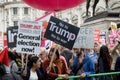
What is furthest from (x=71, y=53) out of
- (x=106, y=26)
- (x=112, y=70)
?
(x=106, y=26)

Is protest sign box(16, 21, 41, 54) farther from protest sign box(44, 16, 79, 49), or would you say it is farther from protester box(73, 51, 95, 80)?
protester box(73, 51, 95, 80)

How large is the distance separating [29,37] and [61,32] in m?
0.60

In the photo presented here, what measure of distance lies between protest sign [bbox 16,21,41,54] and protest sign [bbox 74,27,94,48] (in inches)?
40.7

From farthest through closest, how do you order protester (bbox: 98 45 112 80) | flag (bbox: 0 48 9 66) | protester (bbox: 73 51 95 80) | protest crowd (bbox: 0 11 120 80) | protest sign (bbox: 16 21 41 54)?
protester (bbox: 98 45 112 80) < protester (bbox: 73 51 95 80) < protest sign (bbox: 16 21 41 54) < protest crowd (bbox: 0 11 120 80) < flag (bbox: 0 48 9 66)

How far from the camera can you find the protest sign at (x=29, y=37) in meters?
6.96

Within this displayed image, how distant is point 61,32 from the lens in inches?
264

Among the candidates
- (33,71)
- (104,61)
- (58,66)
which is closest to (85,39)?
(104,61)

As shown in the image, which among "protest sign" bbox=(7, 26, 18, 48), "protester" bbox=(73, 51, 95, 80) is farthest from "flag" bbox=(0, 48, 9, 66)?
"protest sign" bbox=(7, 26, 18, 48)

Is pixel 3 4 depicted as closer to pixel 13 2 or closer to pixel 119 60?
pixel 13 2

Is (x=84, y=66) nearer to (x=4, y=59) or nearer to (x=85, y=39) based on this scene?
(x=85, y=39)

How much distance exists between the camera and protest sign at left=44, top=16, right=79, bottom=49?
6707 mm

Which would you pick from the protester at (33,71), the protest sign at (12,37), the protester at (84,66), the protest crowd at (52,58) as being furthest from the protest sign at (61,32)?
the protest sign at (12,37)

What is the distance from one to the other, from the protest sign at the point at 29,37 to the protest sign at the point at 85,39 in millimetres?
1035

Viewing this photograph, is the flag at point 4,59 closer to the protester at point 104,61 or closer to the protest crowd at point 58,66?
the protest crowd at point 58,66
